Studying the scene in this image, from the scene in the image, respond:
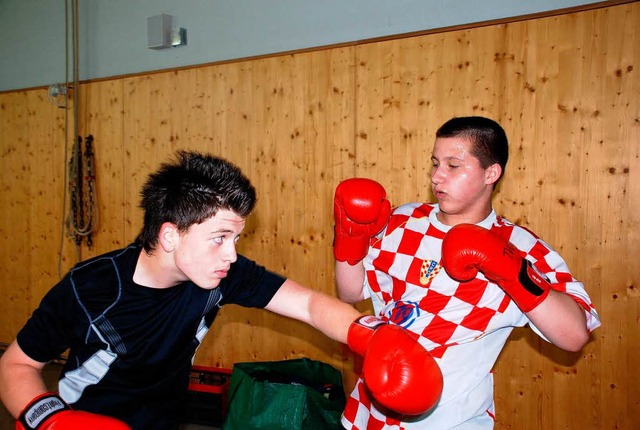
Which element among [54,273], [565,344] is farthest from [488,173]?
[54,273]

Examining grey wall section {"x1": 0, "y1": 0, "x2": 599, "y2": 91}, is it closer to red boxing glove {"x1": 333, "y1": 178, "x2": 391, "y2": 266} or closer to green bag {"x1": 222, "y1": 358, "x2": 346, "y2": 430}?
red boxing glove {"x1": 333, "y1": 178, "x2": 391, "y2": 266}

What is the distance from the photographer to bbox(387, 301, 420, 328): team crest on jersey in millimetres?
1742

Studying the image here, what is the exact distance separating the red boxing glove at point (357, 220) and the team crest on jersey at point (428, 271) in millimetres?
233

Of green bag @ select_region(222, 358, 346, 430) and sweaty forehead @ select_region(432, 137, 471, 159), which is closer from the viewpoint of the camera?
sweaty forehead @ select_region(432, 137, 471, 159)

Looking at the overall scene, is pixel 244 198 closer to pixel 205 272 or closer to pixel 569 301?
pixel 205 272

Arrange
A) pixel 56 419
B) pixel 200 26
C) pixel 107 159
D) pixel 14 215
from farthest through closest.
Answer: pixel 14 215 < pixel 107 159 < pixel 200 26 < pixel 56 419

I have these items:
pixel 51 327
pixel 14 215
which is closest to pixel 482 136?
pixel 51 327

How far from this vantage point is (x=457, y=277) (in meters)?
1.66

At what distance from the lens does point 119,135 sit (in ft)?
14.8

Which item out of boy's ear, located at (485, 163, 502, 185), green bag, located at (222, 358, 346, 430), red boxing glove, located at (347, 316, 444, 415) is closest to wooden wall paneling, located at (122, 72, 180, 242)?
green bag, located at (222, 358, 346, 430)

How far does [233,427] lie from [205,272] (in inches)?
73.8

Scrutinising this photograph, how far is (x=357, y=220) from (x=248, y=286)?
48 centimetres

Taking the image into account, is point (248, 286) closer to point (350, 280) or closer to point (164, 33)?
point (350, 280)

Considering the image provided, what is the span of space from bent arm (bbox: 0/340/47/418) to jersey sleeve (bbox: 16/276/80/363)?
0.02 metres
